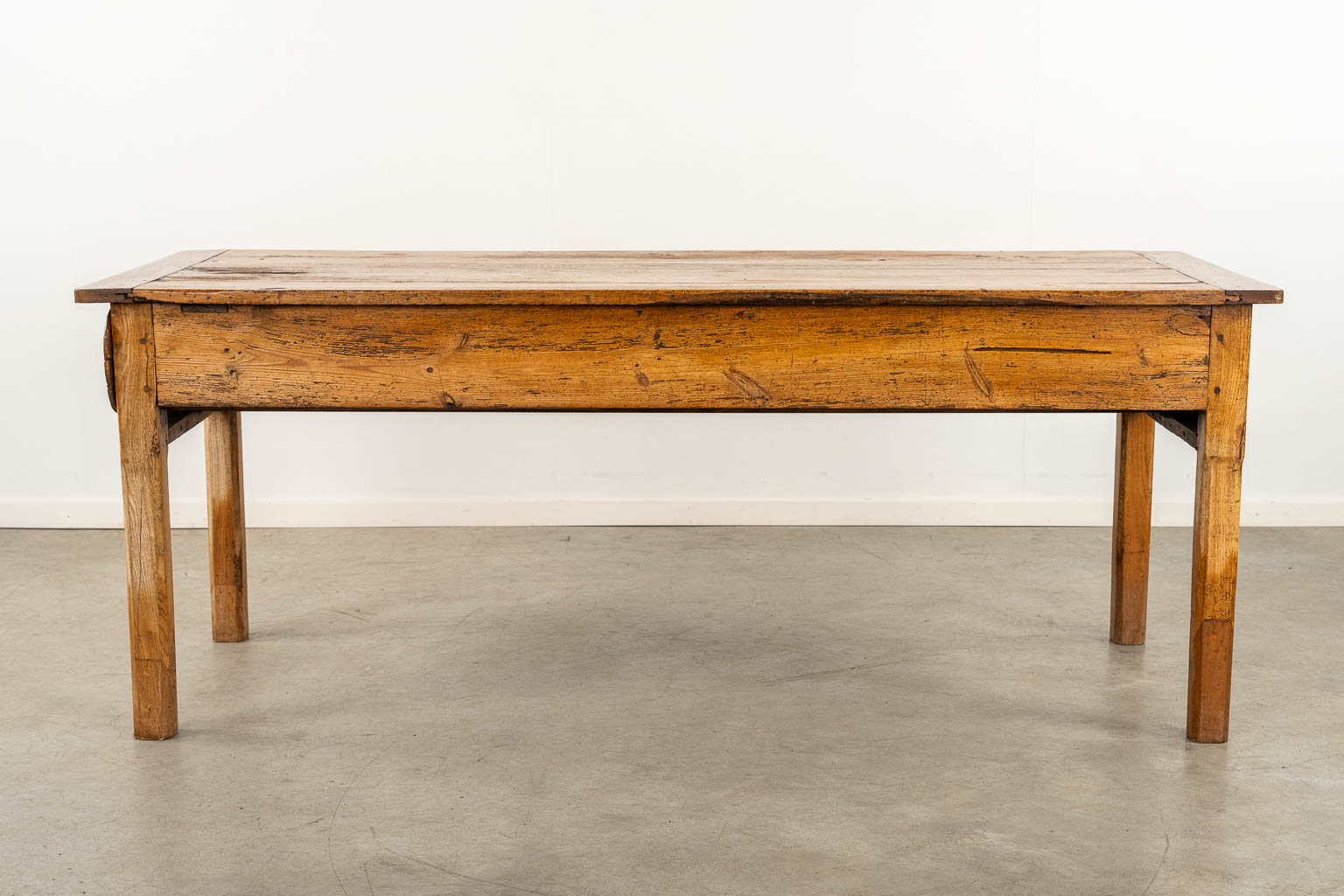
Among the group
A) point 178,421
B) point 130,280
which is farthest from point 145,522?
point 130,280

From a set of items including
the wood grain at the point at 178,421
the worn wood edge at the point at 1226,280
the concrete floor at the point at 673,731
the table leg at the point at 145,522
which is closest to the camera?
the concrete floor at the point at 673,731

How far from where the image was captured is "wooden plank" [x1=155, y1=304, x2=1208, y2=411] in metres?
2.21

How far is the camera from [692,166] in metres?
3.74

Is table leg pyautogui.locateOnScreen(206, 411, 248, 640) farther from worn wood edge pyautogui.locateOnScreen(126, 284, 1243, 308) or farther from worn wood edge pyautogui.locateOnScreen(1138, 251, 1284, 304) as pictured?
worn wood edge pyautogui.locateOnScreen(1138, 251, 1284, 304)

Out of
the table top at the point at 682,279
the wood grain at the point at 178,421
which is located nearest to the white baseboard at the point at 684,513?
the table top at the point at 682,279

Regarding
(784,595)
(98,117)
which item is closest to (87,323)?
(98,117)

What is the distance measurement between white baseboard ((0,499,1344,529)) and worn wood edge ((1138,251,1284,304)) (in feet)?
4.16

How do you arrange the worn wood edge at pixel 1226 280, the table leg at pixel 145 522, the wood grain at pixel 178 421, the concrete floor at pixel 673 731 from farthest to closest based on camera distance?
the wood grain at pixel 178 421 < the table leg at pixel 145 522 < the worn wood edge at pixel 1226 280 < the concrete floor at pixel 673 731

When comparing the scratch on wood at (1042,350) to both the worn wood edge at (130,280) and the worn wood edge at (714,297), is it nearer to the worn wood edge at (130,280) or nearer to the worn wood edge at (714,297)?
the worn wood edge at (714,297)

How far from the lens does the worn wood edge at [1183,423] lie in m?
2.32

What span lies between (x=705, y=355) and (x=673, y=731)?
694 millimetres

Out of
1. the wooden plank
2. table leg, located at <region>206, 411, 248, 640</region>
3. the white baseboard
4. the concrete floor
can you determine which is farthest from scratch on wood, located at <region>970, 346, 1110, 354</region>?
the white baseboard

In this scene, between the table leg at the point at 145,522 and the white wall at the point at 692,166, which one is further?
the white wall at the point at 692,166

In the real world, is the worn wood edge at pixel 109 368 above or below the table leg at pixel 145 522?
above
